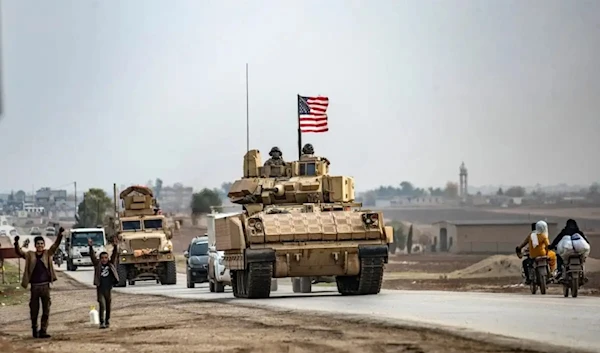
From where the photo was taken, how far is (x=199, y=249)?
4897 centimetres

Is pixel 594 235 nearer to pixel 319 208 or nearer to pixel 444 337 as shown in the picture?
pixel 319 208

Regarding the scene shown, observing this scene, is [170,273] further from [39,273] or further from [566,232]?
[39,273]

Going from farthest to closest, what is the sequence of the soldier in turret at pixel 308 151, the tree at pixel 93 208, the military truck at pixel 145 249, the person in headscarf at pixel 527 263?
the tree at pixel 93 208
the military truck at pixel 145 249
the soldier in turret at pixel 308 151
the person in headscarf at pixel 527 263

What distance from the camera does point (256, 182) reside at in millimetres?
36688

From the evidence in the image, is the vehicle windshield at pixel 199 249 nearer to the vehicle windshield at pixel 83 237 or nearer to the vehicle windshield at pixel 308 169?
the vehicle windshield at pixel 308 169

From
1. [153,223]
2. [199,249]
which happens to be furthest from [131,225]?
[199,249]

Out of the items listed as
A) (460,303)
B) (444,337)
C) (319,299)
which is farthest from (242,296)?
(444,337)

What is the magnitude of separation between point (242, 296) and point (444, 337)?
15.9 meters

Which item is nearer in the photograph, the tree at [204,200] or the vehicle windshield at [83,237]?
the vehicle windshield at [83,237]

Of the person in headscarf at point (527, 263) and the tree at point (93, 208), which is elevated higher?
the tree at point (93, 208)

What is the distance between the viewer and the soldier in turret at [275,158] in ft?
124

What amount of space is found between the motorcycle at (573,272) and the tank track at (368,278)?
4839 millimetres

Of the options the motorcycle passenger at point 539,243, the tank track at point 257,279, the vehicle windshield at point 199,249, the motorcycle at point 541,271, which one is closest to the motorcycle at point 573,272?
the motorcycle at point 541,271

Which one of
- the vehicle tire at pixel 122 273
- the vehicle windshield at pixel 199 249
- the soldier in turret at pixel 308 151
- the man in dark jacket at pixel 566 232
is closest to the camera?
the man in dark jacket at pixel 566 232
